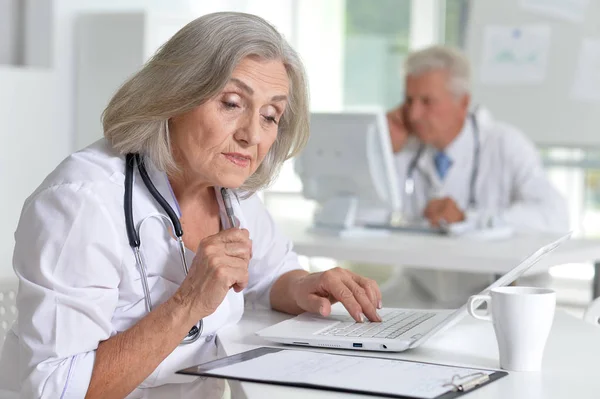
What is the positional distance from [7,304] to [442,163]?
2305 millimetres

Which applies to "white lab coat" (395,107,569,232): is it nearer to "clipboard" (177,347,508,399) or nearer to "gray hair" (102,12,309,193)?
"gray hair" (102,12,309,193)

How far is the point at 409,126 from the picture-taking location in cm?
376

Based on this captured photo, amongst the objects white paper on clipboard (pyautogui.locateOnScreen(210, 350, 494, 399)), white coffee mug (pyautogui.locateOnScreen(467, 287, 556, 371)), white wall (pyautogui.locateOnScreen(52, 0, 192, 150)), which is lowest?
white paper on clipboard (pyautogui.locateOnScreen(210, 350, 494, 399))

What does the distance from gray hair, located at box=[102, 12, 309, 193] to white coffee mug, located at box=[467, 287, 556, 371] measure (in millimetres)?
571

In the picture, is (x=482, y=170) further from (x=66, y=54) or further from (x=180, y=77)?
(x=180, y=77)

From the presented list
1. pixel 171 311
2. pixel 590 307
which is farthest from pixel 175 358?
pixel 590 307

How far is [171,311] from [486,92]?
12.2 ft

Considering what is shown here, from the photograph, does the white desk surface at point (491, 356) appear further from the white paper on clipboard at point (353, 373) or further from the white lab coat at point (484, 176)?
the white lab coat at point (484, 176)

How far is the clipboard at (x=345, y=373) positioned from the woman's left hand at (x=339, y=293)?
0.79 feet

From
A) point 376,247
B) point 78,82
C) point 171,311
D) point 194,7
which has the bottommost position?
point 376,247

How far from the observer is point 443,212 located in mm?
3258

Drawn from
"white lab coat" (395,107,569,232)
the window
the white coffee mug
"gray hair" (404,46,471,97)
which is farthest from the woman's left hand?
the window

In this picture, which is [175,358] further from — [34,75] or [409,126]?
[409,126]

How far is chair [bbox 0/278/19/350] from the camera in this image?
1.71m
